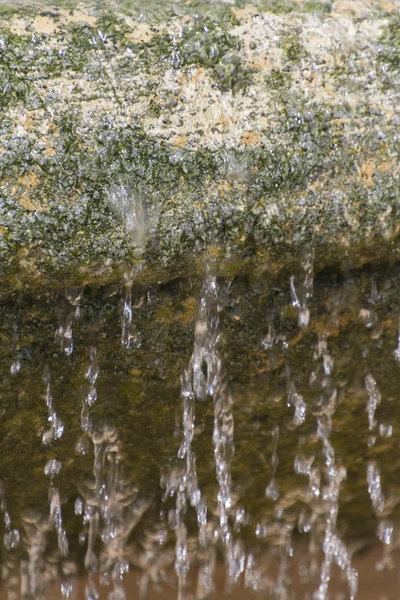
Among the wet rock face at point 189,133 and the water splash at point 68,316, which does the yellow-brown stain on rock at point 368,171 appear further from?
the water splash at point 68,316

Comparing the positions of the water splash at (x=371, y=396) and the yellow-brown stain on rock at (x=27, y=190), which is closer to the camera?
the yellow-brown stain on rock at (x=27, y=190)

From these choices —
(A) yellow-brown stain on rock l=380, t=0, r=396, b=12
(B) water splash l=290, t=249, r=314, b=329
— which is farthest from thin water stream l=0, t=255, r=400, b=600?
(A) yellow-brown stain on rock l=380, t=0, r=396, b=12

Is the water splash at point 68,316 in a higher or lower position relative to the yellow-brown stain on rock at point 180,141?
lower

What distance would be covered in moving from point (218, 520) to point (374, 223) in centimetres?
108

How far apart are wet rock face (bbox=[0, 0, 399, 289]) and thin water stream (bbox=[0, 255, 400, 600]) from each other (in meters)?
0.10

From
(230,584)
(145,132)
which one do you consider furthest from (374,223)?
(230,584)

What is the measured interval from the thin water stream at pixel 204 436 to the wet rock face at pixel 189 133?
0.32ft

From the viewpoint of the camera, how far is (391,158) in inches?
52.5

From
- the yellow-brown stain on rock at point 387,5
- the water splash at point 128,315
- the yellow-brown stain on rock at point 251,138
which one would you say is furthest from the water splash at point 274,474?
the yellow-brown stain on rock at point 387,5

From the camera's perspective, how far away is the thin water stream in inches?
56.3

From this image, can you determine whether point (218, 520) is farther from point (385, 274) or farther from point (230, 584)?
point (385, 274)

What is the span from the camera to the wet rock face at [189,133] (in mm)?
1221

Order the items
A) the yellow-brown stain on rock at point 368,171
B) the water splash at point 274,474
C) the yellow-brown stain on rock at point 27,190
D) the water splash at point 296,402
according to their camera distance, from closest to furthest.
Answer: the yellow-brown stain on rock at point 27,190 < the yellow-brown stain on rock at point 368,171 < the water splash at point 296,402 < the water splash at point 274,474

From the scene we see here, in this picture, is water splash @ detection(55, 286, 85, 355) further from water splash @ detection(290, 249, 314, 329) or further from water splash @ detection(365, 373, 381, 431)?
water splash @ detection(365, 373, 381, 431)
